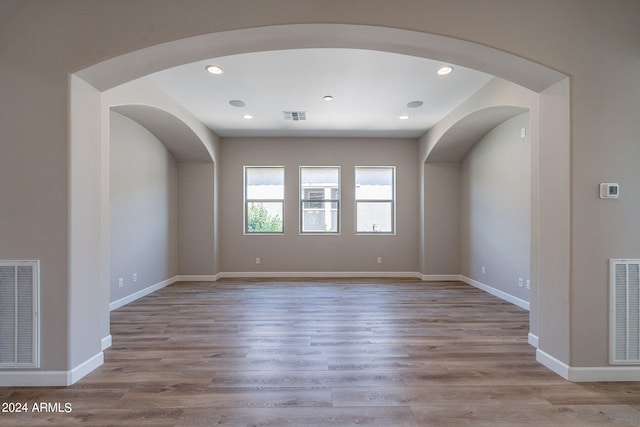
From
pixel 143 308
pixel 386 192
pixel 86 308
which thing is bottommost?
pixel 143 308

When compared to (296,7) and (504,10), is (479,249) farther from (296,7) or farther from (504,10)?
(296,7)

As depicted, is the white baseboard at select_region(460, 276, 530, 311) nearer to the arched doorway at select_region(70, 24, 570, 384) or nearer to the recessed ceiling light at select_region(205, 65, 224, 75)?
the arched doorway at select_region(70, 24, 570, 384)

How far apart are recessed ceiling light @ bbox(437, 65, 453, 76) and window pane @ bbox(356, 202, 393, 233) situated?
327cm

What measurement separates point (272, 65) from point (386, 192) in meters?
3.86

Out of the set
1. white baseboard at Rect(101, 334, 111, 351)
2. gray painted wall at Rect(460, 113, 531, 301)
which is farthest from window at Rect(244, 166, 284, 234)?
gray painted wall at Rect(460, 113, 531, 301)

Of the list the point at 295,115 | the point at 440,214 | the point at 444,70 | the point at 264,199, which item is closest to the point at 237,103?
the point at 295,115

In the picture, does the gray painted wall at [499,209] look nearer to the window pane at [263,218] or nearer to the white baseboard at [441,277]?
the white baseboard at [441,277]

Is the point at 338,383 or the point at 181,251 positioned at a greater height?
the point at 181,251

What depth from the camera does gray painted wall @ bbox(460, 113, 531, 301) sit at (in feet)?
13.5

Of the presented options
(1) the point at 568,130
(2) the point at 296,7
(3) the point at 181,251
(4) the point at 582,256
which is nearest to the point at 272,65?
(2) the point at 296,7

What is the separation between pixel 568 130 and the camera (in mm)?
2246

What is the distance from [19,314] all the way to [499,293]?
5.58 metres

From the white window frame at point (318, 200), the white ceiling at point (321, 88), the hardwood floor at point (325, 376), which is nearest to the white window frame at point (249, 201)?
the white window frame at point (318, 200)

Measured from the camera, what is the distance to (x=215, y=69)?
3270 mm
